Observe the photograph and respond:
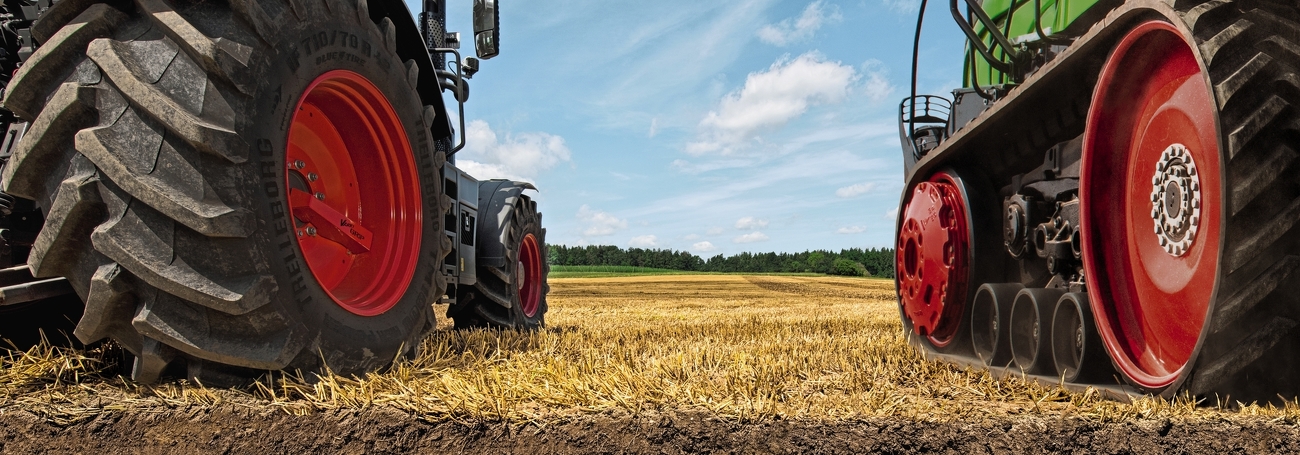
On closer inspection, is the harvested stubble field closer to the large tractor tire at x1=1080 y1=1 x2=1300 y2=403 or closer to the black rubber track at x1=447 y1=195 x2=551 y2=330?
the large tractor tire at x1=1080 y1=1 x2=1300 y2=403

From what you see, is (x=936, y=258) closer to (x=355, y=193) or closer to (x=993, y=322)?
(x=993, y=322)

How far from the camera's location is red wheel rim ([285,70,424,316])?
2783 mm

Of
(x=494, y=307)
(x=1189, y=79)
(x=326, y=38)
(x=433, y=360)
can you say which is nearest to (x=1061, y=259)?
(x=1189, y=79)

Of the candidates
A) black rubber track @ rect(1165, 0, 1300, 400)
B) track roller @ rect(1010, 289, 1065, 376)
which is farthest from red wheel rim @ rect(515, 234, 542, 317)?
black rubber track @ rect(1165, 0, 1300, 400)

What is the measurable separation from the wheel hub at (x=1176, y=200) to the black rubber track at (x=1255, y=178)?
0.22 m

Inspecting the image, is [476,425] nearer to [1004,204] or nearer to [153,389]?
[153,389]

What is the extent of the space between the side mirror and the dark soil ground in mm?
2368

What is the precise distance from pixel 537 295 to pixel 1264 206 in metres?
5.13

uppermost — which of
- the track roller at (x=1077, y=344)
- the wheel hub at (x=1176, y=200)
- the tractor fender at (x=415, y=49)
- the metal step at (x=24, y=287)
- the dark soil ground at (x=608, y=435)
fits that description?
the tractor fender at (x=415, y=49)

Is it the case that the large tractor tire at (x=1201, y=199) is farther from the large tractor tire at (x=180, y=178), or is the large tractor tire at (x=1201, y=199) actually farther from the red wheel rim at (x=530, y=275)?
the red wheel rim at (x=530, y=275)

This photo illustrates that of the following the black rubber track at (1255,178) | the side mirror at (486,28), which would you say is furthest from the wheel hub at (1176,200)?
the side mirror at (486,28)

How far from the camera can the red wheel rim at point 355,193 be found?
2783mm

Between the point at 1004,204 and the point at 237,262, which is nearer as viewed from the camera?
the point at 237,262

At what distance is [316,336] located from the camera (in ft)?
7.83
